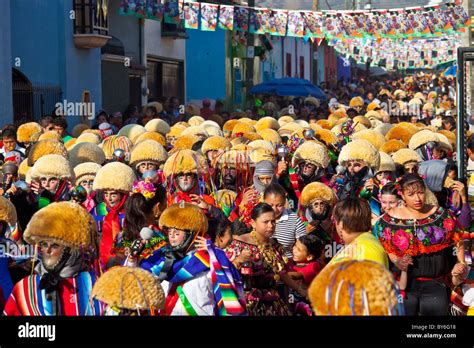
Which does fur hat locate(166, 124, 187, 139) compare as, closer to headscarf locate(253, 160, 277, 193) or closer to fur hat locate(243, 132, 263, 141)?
fur hat locate(243, 132, 263, 141)

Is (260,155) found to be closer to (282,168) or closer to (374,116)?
(282,168)

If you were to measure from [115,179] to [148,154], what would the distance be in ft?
7.00

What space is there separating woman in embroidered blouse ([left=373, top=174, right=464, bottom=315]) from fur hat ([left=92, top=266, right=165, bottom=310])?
9.91 ft

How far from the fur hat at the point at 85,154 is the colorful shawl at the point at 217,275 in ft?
17.8

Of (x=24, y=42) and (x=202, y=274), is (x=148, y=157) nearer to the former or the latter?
(x=202, y=274)

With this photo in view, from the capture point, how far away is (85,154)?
37.7 feet

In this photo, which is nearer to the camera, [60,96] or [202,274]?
[202,274]

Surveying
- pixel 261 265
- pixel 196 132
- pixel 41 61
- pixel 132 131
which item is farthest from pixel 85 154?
pixel 41 61

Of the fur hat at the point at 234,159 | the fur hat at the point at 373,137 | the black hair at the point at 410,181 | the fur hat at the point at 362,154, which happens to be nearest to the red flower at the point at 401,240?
the black hair at the point at 410,181

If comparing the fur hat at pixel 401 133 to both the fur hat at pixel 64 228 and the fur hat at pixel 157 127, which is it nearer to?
the fur hat at pixel 157 127
